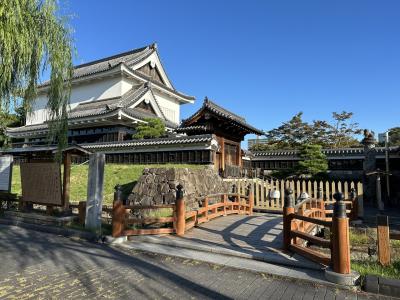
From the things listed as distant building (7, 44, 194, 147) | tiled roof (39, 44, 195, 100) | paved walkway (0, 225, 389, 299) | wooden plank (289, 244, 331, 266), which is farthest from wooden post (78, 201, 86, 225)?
tiled roof (39, 44, 195, 100)

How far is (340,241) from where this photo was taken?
505 cm

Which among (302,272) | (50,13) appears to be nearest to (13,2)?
(50,13)

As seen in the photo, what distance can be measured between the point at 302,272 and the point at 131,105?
22.8 m

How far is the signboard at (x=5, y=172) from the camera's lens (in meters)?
11.5

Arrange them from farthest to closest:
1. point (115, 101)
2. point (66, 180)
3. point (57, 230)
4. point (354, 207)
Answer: point (115, 101)
point (354, 207)
point (66, 180)
point (57, 230)

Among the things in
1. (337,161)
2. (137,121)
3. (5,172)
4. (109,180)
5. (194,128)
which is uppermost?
(137,121)

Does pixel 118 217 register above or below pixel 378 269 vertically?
above

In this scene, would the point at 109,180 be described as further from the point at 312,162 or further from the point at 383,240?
the point at 312,162

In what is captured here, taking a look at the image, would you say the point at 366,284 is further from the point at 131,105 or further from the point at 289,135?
the point at 289,135

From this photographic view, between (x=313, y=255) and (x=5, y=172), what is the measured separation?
1139 centimetres

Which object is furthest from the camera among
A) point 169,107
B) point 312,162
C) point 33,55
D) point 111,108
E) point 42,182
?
point 169,107

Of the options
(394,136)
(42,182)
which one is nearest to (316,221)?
(42,182)

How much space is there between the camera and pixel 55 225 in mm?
9109

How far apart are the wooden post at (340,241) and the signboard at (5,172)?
11.5 metres
